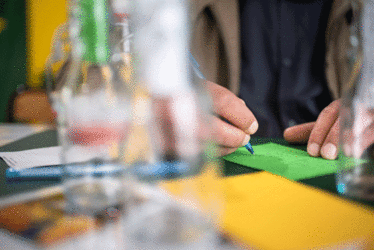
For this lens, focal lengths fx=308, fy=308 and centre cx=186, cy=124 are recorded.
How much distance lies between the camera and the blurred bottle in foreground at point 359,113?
0.99 ft

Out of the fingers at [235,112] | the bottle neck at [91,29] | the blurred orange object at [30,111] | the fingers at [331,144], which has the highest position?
the bottle neck at [91,29]

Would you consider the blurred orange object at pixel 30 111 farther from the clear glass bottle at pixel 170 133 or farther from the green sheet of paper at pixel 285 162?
the clear glass bottle at pixel 170 133

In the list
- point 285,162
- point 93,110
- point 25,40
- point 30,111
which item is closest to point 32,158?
point 93,110

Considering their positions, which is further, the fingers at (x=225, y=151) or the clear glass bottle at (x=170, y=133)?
the fingers at (x=225, y=151)

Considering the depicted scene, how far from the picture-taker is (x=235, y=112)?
1.35 feet

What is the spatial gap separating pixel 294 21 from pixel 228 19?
0.22 metres

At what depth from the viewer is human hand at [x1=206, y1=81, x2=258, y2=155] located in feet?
1.34

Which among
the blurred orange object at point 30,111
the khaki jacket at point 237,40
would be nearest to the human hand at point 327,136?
the khaki jacket at point 237,40

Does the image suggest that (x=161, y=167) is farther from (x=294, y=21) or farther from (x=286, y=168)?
(x=294, y=21)

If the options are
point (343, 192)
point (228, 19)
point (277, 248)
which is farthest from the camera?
point (228, 19)

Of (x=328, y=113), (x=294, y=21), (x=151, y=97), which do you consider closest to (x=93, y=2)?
(x=151, y=97)

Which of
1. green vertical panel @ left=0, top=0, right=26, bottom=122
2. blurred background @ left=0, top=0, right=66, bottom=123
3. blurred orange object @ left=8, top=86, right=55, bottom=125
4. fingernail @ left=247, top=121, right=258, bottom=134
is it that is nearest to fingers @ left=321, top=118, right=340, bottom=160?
fingernail @ left=247, top=121, right=258, bottom=134

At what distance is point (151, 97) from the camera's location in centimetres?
22

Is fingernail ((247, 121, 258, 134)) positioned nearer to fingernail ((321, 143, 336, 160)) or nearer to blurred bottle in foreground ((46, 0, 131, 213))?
fingernail ((321, 143, 336, 160))
